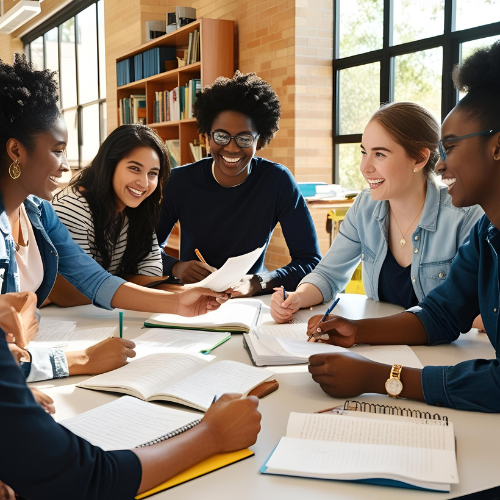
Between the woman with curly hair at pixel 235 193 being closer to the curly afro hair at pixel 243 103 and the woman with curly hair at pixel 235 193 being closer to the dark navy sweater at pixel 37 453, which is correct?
the curly afro hair at pixel 243 103

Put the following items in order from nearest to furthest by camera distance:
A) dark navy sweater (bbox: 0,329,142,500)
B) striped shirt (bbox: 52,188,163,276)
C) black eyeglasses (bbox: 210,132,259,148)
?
dark navy sweater (bbox: 0,329,142,500) → striped shirt (bbox: 52,188,163,276) → black eyeglasses (bbox: 210,132,259,148)

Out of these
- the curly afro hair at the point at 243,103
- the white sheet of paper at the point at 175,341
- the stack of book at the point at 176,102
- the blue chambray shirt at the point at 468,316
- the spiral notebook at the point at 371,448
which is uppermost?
the stack of book at the point at 176,102

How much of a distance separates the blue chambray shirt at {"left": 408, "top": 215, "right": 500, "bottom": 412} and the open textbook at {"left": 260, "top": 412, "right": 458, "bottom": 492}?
0.37 feet

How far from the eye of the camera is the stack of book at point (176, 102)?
17.1ft

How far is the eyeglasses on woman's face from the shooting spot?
247 centimetres

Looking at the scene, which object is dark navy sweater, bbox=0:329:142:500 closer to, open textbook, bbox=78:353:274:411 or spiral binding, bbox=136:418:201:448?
spiral binding, bbox=136:418:201:448

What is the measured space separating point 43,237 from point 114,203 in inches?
19.6

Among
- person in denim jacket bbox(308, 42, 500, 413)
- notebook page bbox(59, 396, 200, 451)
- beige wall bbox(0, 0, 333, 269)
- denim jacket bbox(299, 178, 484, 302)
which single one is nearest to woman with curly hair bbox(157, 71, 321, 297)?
denim jacket bbox(299, 178, 484, 302)

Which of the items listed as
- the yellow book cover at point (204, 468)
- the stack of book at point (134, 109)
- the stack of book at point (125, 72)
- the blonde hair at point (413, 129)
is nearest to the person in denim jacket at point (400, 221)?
the blonde hair at point (413, 129)

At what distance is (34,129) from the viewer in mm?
1625

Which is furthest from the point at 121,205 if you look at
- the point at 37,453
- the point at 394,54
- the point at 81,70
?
the point at 81,70

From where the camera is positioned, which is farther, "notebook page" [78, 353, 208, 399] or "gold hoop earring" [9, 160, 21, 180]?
"gold hoop earring" [9, 160, 21, 180]

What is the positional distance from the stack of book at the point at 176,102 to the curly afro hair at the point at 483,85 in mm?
3855

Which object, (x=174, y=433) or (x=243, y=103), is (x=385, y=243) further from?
(x=174, y=433)
